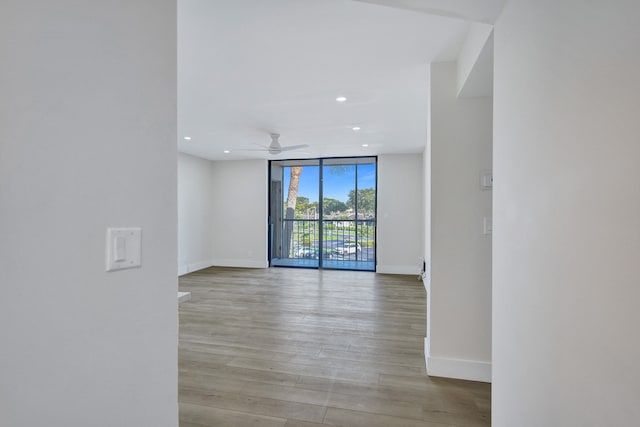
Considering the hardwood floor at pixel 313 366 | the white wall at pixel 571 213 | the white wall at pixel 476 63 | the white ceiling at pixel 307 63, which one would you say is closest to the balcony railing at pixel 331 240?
the hardwood floor at pixel 313 366

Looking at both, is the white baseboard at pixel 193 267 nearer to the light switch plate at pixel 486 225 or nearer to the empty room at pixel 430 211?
the empty room at pixel 430 211

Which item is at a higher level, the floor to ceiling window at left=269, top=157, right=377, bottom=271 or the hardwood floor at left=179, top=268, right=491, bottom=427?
the floor to ceiling window at left=269, top=157, right=377, bottom=271

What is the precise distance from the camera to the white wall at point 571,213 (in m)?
0.61

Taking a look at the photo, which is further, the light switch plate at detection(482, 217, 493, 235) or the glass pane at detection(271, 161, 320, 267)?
the glass pane at detection(271, 161, 320, 267)

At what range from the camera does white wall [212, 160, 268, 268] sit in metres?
7.07

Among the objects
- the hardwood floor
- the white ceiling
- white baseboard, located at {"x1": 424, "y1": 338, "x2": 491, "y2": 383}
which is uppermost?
the white ceiling

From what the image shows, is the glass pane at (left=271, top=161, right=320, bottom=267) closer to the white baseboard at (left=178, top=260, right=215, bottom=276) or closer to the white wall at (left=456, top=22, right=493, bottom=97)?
the white baseboard at (left=178, top=260, right=215, bottom=276)
